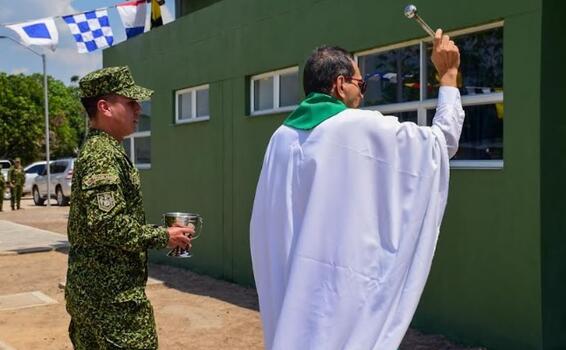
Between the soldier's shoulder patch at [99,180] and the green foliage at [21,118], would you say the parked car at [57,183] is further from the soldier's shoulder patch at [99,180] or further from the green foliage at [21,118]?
the soldier's shoulder patch at [99,180]

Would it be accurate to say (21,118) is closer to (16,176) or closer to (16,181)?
(16,181)

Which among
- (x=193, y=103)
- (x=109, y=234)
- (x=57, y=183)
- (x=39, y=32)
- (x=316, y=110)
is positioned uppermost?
(x=39, y=32)

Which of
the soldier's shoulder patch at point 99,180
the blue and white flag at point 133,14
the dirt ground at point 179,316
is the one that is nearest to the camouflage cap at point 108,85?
the soldier's shoulder patch at point 99,180

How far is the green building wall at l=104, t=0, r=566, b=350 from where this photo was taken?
5.12m

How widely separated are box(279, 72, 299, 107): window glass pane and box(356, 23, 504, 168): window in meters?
1.49

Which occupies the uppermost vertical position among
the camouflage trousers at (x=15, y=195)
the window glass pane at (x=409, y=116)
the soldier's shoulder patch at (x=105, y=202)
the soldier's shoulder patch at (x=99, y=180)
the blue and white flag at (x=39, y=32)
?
the blue and white flag at (x=39, y=32)

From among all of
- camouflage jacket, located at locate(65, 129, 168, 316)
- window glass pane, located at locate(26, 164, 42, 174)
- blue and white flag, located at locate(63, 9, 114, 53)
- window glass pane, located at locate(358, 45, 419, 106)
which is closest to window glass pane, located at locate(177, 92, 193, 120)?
blue and white flag, located at locate(63, 9, 114, 53)

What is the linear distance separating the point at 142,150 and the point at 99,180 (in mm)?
9246

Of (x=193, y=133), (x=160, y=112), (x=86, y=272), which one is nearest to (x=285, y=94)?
(x=193, y=133)

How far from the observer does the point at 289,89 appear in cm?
820

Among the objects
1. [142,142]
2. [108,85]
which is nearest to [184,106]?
[142,142]

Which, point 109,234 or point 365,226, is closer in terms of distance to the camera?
point 365,226

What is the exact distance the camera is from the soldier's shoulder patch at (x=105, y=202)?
2820 mm

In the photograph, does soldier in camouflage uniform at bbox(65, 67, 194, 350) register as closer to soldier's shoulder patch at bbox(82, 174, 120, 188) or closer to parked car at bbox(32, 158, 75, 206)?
soldier's shoulder patch at bbox(82, 174, 120, 188)
